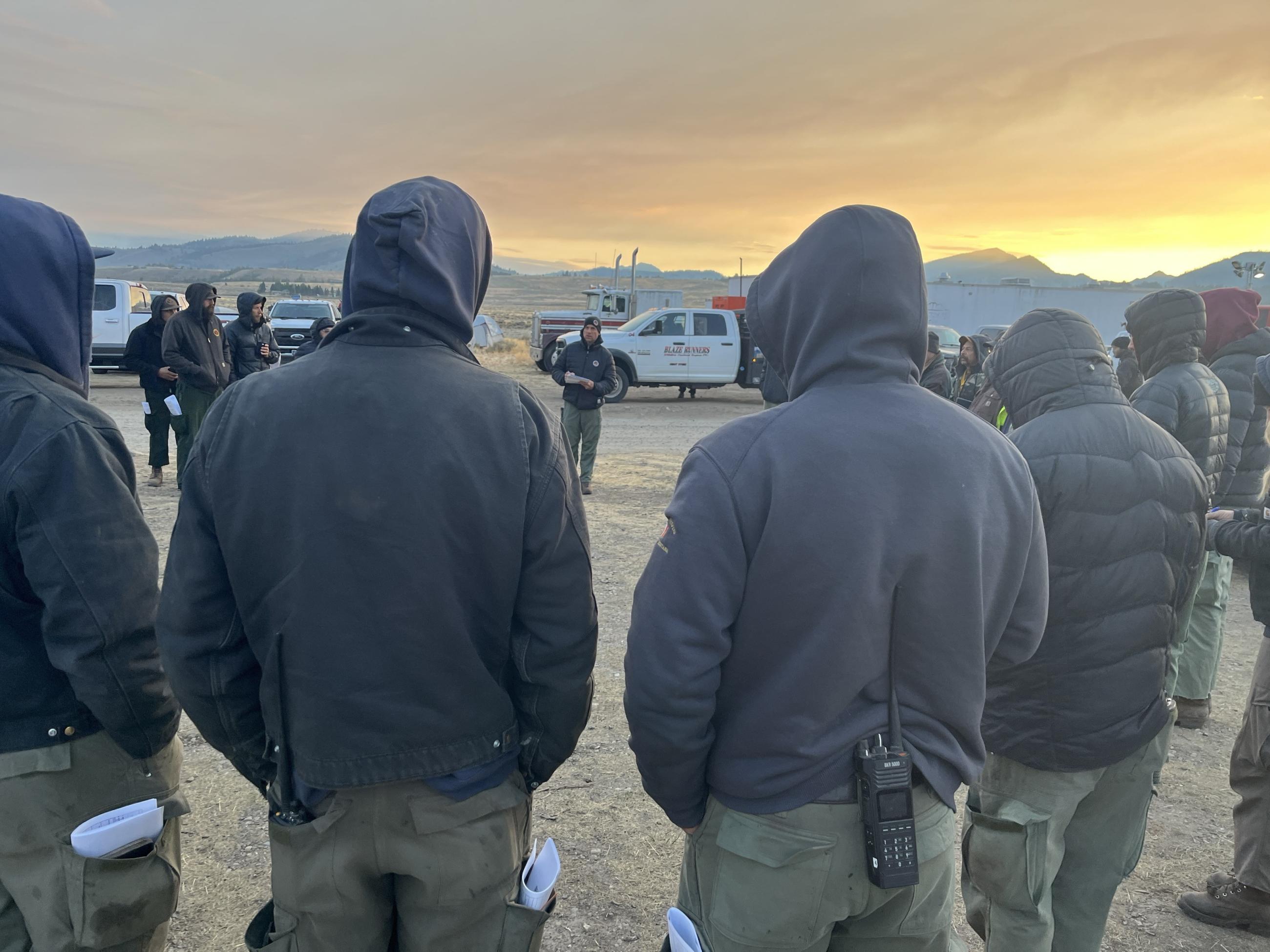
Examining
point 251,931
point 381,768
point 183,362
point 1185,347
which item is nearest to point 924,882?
point 381,768

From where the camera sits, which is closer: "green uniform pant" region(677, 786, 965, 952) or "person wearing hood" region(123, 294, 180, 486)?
"green uniform pant" region(677, 786, 965, 952)

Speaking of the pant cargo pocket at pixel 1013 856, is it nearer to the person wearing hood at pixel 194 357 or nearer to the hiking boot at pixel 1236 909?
the hiking boot at pixel 1236 909

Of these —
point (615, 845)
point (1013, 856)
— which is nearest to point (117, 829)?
point (615, 845)

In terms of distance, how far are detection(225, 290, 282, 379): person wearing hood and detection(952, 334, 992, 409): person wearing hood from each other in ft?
26.1

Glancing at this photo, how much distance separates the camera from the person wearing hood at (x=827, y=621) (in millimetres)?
1678

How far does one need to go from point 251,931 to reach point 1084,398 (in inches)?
104

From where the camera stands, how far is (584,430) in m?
10.1

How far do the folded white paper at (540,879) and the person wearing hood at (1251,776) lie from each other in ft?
8.70

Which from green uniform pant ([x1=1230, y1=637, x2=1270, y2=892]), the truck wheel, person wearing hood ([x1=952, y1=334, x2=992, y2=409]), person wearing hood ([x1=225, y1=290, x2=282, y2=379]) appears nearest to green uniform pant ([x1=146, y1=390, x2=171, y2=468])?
person wearing hood ([x1=225, y1=290, x2=282, y2=379])

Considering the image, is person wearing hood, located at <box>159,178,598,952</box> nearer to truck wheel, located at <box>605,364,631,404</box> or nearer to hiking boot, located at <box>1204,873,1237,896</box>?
hiking boot, located at <box>1204,873,1237,896</box>

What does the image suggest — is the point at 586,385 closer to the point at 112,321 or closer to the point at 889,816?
the point at 889,816

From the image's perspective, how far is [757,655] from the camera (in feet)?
5.78

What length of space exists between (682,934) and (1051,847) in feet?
4.50

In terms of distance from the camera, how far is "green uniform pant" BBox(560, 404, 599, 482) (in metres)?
10.1
